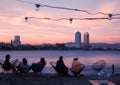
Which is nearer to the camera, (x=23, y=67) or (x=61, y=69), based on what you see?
(x=61, y=69)

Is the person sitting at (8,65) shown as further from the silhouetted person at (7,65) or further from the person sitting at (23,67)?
the person sitting at (23,67)

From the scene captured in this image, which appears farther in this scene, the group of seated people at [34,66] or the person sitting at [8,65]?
the person sitting at [8,65]

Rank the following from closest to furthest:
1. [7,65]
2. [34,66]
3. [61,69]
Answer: [61,69] < [7,65] < [34,66]

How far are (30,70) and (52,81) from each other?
12727mm

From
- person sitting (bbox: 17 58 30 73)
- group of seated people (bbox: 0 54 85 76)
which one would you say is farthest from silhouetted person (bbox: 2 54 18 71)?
person sitting (bbox: 17 58 30 73)

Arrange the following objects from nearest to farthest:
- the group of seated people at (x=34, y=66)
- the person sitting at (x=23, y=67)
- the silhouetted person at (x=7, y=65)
→ the group of seated people at (x=34, y=66) → the silhouetted person at (x=7, y=65) → the person sitting at (x=23, y=67)

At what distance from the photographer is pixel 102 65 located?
24.9m

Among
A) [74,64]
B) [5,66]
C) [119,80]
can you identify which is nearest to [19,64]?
[5,66]

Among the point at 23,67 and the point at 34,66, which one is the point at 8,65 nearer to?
the point at 23,67

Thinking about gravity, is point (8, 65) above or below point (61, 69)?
above

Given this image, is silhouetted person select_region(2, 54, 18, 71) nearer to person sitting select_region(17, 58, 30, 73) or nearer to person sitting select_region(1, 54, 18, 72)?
person sitting select_region(1, 54, 18, 72)

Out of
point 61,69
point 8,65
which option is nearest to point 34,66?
point 8,65

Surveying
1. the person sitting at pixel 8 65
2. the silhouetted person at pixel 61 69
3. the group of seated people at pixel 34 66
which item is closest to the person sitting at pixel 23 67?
the group of seated people at pixel 34 66

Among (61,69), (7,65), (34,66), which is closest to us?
(61,69)
